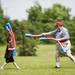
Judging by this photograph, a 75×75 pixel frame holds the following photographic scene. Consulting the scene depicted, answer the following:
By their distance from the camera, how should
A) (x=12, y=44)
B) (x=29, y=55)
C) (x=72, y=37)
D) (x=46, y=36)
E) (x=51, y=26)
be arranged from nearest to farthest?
(x=12, y=44), (x=46, y=36), (x=29, y=55), (x=72, y=37), (x=51, y=26)

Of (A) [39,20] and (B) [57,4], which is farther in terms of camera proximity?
(B) [57,4]

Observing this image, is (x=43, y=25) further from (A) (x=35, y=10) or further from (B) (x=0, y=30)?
(B) (x=0, y=30)

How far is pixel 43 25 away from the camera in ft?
217

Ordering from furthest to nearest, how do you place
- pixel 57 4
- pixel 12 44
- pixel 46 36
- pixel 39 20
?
1. pixel 57 4
2. pixel 39 20
3. pixel 46 36
4. pixel 12 44

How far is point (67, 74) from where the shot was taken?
17.8 meters

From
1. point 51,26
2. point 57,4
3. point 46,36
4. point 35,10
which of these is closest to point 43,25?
point 51,26

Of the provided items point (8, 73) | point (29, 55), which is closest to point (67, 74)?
point (8, 73)

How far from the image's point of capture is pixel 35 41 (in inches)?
1359

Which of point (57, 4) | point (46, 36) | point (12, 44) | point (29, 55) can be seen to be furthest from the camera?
point (57, 4)

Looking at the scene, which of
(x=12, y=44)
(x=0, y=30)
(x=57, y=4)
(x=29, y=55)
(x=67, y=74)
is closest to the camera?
(x=67, y=74)

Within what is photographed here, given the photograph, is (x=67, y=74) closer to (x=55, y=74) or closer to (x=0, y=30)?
(x=55, y=74)

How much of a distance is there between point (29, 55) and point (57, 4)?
46.9m

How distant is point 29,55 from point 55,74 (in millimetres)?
15792

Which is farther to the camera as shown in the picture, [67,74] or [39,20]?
[39,20]
